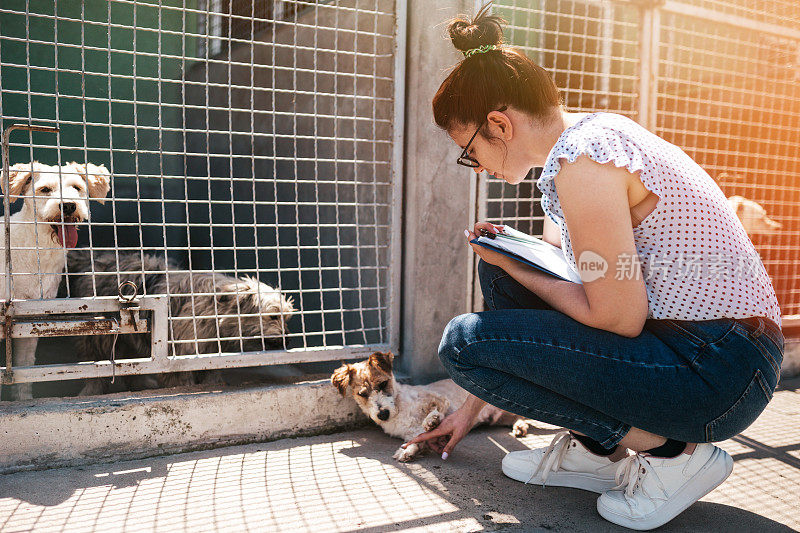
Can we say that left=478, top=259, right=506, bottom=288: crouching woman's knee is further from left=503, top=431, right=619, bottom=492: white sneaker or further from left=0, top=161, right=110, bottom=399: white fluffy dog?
left=0, top=161, right=110, bottom=399: white fluffy dog

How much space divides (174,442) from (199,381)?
793mm

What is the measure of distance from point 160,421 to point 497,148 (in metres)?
1.86

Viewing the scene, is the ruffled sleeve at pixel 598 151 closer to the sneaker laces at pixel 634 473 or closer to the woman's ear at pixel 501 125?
the woman's ear at pixel 501 125

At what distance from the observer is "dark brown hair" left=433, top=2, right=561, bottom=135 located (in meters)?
1.80

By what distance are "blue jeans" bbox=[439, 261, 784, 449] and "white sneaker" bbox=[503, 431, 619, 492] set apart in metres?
0.33

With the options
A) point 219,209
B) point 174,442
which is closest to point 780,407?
point 174,442

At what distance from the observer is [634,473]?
6.35 feet

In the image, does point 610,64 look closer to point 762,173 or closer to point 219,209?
point 762,173

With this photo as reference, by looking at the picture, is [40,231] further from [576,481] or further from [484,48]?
[576,481]

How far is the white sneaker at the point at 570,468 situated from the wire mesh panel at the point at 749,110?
227cm

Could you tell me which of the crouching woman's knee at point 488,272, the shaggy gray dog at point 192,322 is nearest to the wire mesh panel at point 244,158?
the shaggy gray dog at point 192,322

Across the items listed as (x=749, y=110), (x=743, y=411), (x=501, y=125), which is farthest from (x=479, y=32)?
(x=749, y=110)

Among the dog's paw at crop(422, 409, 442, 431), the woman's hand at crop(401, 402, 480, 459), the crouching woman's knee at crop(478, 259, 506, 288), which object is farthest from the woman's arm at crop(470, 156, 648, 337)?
the dog's paw at crop(422, 409, 442, 431)

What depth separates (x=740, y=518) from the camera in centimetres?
201
